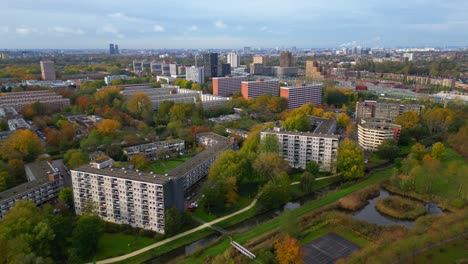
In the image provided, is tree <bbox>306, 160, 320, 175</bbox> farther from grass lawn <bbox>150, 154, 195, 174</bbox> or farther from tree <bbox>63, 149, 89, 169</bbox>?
tree <bbox>63, 149, 89, 169</bbox>

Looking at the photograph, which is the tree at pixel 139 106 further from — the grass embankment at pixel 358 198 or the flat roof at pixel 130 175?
the grass embankment at pixel 358 198

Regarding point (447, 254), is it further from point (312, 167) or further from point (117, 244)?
point (117, 244)

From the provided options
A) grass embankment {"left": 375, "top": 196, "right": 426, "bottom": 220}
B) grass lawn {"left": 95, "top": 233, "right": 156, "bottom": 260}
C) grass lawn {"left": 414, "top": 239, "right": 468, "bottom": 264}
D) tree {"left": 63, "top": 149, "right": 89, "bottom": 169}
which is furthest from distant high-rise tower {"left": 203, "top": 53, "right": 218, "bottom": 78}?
grass lawn {"left": 414, "top": 239, "right": 468, "bottom": 264}

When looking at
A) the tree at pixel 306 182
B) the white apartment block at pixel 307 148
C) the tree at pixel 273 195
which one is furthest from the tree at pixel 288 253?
the white apartment block at pixel 307 148

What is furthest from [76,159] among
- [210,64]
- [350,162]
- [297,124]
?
[210,64]

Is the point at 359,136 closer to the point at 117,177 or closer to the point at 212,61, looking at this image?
the point at 117,177

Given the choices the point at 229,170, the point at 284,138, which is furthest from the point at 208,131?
the point at 229,170
